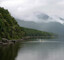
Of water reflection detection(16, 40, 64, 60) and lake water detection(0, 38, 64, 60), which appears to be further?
water reflection detection(16, 40, 64, 60)

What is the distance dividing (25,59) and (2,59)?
290 inches

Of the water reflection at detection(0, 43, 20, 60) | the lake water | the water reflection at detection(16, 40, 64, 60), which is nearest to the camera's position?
the water reflection at detection(0, 43, 20, 60)

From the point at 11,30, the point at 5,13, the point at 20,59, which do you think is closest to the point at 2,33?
the point at 11,30

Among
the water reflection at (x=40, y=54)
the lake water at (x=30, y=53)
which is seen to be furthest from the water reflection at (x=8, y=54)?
the water reflection at (x=40, y=54)

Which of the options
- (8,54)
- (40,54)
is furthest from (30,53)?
(8,54)

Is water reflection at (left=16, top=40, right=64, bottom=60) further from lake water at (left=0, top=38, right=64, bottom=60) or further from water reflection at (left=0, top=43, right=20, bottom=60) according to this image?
water reflection at (left=0, top=43, right=20, bottom=60)

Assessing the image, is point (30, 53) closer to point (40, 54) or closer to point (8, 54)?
point (40, 54)

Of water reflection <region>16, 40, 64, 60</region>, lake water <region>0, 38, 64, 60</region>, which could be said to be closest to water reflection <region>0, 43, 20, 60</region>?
lake water <region>0, 38, 64, 60</region>

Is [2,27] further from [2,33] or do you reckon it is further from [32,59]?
[32,59]

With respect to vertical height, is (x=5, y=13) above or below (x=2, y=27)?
above

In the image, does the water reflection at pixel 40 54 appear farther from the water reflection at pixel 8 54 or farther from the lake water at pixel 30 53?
the water reflection at pixel 8 54

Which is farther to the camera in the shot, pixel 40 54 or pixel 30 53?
pixel 30 53

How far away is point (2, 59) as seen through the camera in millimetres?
56531

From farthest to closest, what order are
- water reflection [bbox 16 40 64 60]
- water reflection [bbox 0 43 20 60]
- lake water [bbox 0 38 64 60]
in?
water reflection [bbox 16 40 64 60] < lake water [bbox 0 38 64 60] < water reflection [bbox 0 43 20 60]
